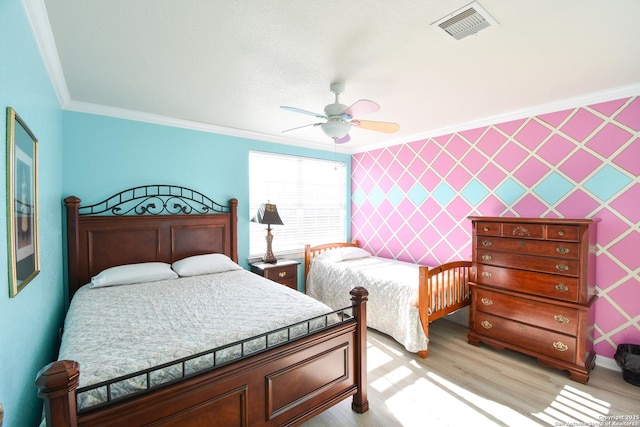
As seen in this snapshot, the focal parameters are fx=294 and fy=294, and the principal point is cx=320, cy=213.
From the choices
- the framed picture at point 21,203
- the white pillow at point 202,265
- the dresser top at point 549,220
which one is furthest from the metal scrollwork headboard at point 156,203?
the dresser top at point 549,220

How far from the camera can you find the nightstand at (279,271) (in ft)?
11.7

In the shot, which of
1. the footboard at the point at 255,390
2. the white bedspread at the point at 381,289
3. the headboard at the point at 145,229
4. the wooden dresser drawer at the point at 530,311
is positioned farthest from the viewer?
the white bedspread at the point at 381,289

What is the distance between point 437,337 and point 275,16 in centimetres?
333

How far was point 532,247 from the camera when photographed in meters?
2.66

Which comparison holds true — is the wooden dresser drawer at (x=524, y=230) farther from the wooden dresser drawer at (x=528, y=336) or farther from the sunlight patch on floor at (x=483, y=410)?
the sunlight patch on floor at (x=483, y=410)

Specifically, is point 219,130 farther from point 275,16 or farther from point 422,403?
point 422,403

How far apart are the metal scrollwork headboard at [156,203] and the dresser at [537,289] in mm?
3061

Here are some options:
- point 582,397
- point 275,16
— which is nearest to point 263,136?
point 275,16

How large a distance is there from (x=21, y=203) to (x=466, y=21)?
241cm

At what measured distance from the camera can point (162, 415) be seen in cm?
127

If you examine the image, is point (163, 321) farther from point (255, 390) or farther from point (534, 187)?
point (534, 187)

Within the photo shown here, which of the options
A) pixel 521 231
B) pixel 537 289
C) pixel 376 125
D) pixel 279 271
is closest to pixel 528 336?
pixel 537 289

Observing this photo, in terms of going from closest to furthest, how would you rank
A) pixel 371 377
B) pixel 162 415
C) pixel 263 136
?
1. pixel 162 415
2. pixel 371 377
3. pixel 263 136

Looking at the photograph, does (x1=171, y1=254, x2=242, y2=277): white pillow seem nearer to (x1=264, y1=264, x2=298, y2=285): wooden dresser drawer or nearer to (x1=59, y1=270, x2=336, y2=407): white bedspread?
(x1=59, y1=270, x2=336, y2=407): white bedspread
